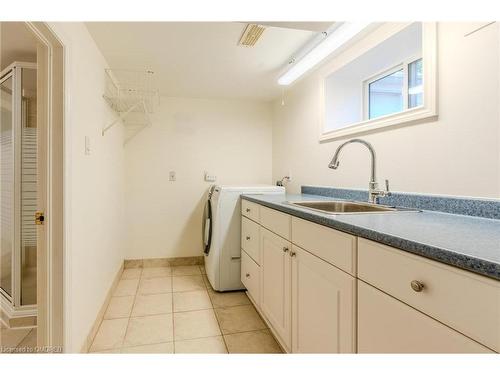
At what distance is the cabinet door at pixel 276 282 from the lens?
4.99 feet

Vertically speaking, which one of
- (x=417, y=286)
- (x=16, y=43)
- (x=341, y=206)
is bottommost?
(x=417, y=286)

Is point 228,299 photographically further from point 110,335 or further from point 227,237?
point 110,335

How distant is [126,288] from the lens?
8.65ft

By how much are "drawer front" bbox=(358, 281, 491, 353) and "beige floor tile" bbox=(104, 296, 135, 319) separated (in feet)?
6.12

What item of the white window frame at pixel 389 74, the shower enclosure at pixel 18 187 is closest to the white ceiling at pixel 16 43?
the shower enclosure at pixel 18 187

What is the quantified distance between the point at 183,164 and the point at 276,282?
6.96 feet

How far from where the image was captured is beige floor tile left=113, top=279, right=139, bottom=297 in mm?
2519

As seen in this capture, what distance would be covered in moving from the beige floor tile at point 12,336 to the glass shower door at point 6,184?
31 centimetres

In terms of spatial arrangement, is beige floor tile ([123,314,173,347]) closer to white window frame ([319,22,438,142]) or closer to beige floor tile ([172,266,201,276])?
beige floor tile ([172,266,201,276])

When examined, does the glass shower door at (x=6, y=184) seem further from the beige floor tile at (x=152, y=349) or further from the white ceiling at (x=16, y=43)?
the beige floor tile at (x=152, y=349)

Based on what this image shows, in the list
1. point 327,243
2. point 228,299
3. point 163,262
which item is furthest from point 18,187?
point 327,243
